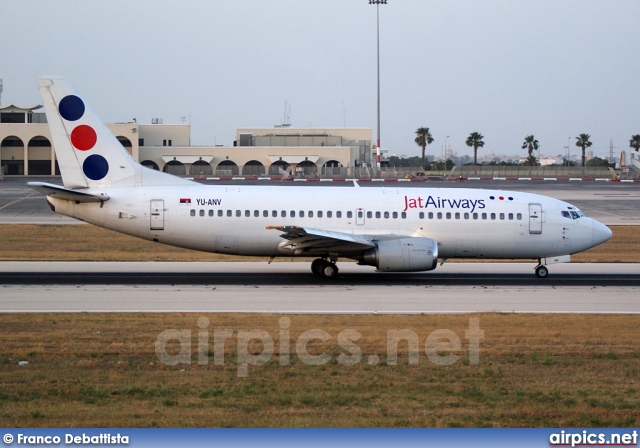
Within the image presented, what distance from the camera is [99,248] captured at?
1479 inches

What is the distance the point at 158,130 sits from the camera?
9975 centimetres

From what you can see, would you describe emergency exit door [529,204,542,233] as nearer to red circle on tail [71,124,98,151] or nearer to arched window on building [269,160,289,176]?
red circle on tail [71,124,98,151]

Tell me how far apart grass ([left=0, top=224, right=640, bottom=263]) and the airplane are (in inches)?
235

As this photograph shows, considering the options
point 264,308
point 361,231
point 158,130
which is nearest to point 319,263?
point 361,231

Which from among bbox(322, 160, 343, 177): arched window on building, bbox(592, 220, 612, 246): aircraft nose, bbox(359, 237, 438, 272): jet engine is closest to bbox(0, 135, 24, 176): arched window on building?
bbox(322, 160, 343, 177): arched window on building

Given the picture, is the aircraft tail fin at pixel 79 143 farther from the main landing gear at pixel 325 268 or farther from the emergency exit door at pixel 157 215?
the main landing gear at pixel 325 268

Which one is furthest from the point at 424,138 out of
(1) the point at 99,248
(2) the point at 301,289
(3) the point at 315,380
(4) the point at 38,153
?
(3) the point at 315,380

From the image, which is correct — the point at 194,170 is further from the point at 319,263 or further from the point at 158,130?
the point at 319,263

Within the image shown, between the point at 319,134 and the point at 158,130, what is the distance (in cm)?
2224

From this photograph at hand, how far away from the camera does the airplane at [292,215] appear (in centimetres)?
2711

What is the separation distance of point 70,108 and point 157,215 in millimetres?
4790

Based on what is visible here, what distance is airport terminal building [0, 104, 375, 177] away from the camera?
9181cm

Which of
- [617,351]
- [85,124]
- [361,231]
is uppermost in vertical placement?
[85,124]

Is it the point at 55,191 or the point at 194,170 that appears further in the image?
the point at 194,170
